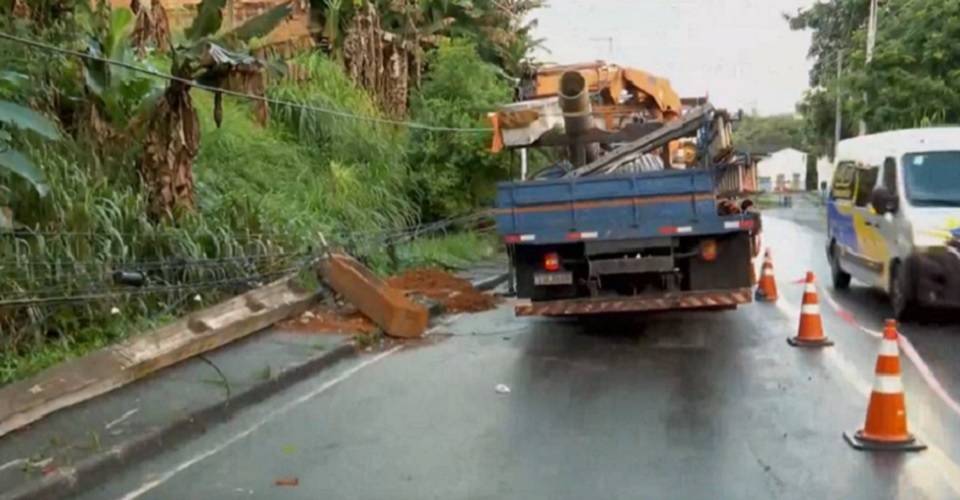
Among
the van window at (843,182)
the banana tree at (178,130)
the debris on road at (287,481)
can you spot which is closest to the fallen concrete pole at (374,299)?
the banana tree at (178,130)

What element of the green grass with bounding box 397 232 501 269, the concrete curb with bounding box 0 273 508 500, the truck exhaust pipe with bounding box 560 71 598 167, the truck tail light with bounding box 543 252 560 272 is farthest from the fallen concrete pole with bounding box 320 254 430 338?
the green grass with bounding box 397 232 501 269

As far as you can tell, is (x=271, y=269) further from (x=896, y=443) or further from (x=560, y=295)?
(x=896, y=443)

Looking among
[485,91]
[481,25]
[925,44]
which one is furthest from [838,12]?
[485,91]

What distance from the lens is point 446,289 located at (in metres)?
16.2

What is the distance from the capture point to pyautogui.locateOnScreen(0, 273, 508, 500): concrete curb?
259 inches

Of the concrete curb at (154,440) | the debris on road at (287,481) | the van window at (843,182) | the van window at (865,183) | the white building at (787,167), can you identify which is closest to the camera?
the concrete curb at (154,440)

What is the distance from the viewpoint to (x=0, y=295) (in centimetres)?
962

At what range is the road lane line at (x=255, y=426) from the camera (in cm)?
689

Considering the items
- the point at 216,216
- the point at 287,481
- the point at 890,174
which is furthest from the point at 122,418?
the point at 890,174

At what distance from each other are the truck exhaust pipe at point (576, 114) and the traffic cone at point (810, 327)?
390cm

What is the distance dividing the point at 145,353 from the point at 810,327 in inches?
252

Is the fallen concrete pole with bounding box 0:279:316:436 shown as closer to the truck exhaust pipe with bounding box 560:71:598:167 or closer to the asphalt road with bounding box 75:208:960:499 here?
the asphalt road with bounding box 75:208:960:499

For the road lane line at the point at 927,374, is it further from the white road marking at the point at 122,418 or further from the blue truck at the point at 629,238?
the white road marking at the point at 122,418

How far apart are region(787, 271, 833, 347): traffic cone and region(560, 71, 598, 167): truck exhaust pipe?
3898 mm
